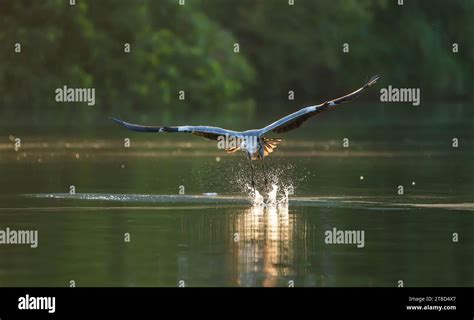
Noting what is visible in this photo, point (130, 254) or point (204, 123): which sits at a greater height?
point (204, 123)

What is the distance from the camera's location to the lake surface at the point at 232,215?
18141mm

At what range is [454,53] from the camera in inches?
3642

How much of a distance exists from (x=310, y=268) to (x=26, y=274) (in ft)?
10.2

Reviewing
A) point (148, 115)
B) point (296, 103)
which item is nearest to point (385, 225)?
→ point (148, 115)

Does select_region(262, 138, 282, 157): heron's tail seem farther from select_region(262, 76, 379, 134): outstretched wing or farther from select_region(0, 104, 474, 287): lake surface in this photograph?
select_region(0, 104, 474, 287): lake surface

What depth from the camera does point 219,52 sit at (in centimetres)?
7925

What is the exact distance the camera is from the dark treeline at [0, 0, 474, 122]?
6869cm

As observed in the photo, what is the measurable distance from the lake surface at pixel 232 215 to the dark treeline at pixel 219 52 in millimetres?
22471

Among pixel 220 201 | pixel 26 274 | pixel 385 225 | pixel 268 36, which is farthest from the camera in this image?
pixel 268 36

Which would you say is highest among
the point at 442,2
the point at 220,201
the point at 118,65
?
the point at 442,2

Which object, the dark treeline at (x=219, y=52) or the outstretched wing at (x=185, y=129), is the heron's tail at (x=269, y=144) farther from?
the dark treeline at (x=219, y=52)

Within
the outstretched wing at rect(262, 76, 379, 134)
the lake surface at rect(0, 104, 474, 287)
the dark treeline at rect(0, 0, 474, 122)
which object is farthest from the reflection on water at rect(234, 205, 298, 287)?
the dark treeline at rect(0, 0, 474, 122)

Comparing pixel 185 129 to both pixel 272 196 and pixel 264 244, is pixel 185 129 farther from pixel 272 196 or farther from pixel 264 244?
pixel 264 244
